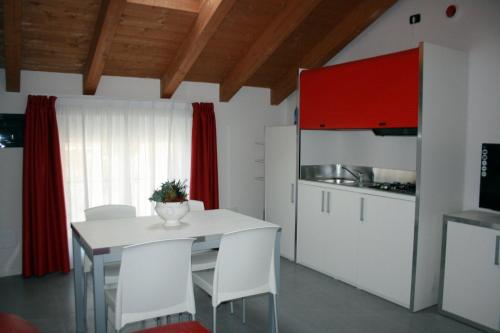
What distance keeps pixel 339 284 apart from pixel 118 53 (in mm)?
3323

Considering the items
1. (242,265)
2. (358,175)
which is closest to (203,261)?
(242,265)

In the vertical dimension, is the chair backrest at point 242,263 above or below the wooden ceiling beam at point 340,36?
below

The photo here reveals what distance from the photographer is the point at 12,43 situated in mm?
3658

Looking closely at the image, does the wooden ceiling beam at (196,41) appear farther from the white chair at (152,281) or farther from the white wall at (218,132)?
the white chair at (152,281)

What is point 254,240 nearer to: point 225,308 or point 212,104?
point 225,308

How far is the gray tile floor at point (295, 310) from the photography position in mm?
3350

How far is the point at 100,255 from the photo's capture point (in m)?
2.52

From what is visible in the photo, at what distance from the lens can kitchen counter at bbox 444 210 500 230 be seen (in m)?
3.25

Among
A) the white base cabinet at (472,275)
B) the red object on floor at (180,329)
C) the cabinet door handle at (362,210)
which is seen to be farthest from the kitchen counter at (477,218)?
the red object on floor at (180,329)

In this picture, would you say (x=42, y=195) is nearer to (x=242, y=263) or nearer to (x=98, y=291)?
(x=98, y=291)

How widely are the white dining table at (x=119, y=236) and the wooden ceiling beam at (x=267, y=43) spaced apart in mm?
1977

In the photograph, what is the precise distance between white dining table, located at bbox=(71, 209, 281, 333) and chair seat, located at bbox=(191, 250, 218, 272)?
0.33m

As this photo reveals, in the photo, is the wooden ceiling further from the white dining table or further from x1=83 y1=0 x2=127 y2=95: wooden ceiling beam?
the white dining table

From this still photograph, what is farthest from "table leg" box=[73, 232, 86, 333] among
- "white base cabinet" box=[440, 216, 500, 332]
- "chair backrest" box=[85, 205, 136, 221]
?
"white base cabinet" box=[440, 216, 500, 332]
